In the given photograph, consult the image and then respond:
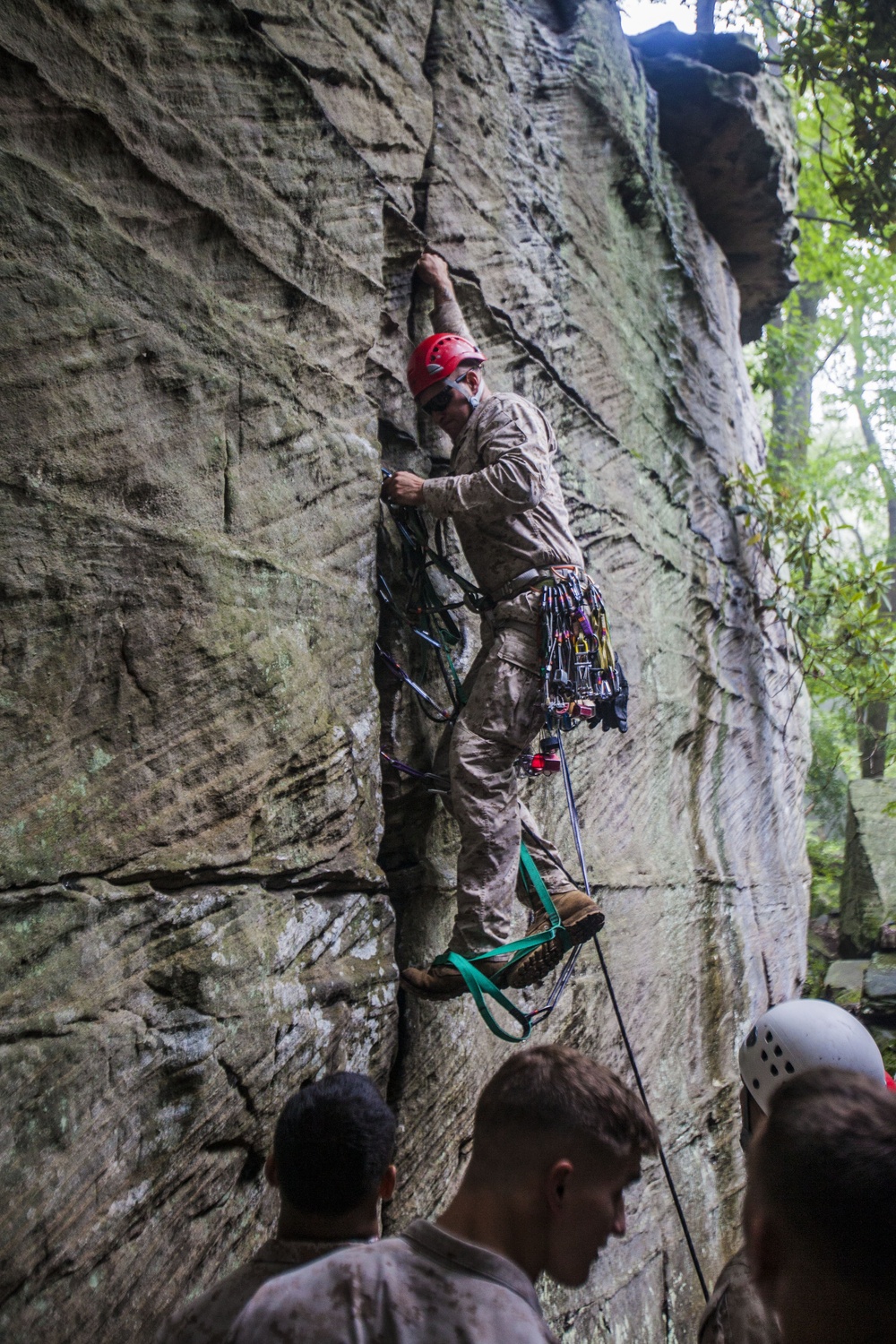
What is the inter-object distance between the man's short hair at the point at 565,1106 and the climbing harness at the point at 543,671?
1499 millimetres

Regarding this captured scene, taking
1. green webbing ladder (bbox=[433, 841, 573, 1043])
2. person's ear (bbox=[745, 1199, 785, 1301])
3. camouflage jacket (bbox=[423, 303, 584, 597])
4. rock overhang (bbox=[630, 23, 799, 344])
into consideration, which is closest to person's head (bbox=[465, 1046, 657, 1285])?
person's ear (bbox=[745, 1199, 785, 1301])

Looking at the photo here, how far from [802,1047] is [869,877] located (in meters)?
8.61

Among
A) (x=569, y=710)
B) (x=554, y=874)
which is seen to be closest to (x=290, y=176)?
(x=569, y=710)

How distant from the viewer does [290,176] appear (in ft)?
13.1

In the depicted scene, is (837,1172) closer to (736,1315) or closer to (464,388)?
(736,1315)

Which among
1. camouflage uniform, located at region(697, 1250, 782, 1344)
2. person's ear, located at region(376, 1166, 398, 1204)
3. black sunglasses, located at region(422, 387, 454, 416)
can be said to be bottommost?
camouflage uniform, located at region(697, 1250, 782, 1344)

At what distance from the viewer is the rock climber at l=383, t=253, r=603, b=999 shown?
363cm

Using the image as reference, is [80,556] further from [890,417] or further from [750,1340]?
[890,417]

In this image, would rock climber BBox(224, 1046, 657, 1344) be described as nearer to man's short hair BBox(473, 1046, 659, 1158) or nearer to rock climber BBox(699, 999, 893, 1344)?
man's short hair BBox(473, 1046, 659, 1158)

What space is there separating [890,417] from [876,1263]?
2176 centimetres

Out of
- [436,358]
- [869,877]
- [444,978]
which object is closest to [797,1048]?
[444,978]

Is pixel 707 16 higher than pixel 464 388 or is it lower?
higher

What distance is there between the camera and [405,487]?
4.14 meters

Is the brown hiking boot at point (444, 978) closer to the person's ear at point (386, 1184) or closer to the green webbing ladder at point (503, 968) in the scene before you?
the green webbing ladder at point (503, 968)
